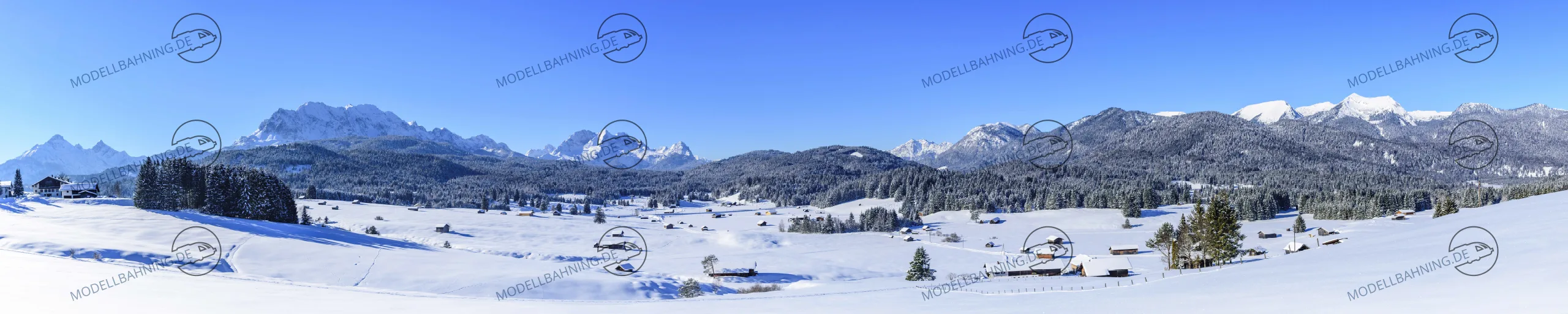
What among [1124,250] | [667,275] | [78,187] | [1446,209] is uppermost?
[78,187]

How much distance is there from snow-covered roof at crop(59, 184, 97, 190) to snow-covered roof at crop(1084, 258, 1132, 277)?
367 feet

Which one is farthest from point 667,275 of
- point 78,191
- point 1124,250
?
point 78,191

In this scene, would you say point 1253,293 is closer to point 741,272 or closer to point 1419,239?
point 1419,239

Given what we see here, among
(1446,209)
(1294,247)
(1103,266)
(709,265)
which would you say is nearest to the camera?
(1103,266)

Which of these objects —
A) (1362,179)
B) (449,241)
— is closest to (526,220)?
(449,241)

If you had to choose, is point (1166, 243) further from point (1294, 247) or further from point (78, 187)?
point (78, 187)

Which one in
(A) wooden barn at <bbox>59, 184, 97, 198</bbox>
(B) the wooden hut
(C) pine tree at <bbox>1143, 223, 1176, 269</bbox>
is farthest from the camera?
(A) wooden barn at <bbox>59, 184, 97, 198</bbox>

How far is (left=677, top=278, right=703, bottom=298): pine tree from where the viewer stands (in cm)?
3841

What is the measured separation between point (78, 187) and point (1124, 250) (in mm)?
124624

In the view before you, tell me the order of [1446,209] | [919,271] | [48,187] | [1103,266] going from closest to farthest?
[1103,266] < [919,271] < [1446,209] < [48,187]

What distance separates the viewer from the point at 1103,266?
165 ft

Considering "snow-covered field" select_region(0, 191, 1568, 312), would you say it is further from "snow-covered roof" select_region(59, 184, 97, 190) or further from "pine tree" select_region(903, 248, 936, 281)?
"snow-covered roof" select_region(59, 184, 97, 190)

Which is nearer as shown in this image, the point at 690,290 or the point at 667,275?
the point at 690,290

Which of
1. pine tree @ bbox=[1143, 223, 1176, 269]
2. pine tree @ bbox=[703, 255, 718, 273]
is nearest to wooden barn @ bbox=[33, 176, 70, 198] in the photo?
pine tree @ bbox=[703, 255, 718, 273]
